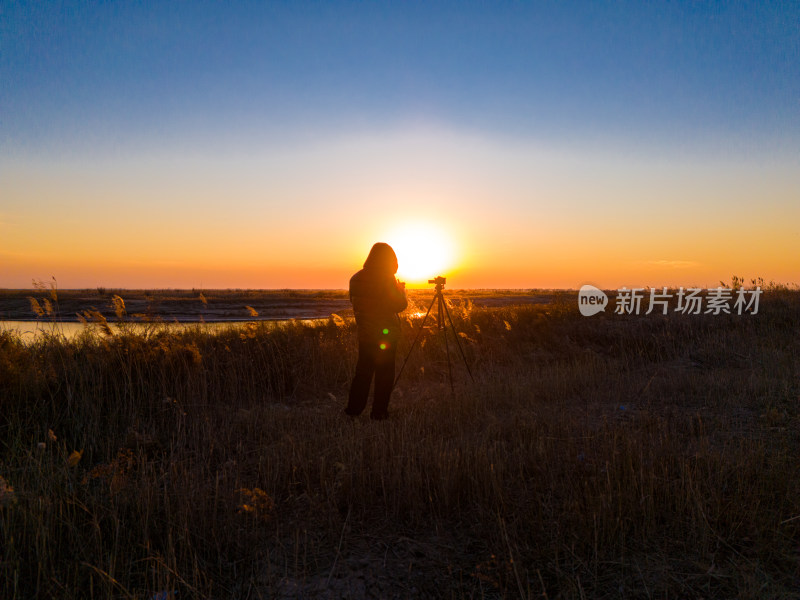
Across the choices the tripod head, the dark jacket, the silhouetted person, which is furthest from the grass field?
the tripod head

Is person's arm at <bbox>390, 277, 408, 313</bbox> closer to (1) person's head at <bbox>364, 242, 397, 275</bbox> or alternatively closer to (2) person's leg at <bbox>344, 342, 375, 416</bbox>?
(1) person's head at <bbox>364, 242, 397, 275</bbox>

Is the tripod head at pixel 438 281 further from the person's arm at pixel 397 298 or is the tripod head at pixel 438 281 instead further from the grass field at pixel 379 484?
the grass field at pixel 379 484

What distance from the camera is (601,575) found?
3234mm

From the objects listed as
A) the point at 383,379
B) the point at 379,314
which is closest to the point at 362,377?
the point at 383,379

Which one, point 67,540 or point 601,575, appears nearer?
point 601,575

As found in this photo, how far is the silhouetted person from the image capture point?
21.9ft

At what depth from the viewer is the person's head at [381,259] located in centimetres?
666

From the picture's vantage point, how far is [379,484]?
14.5 feet

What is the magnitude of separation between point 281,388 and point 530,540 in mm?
6068

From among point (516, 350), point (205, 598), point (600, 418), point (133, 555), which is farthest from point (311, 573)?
point (516, 350)

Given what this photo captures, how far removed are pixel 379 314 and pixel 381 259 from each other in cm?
69

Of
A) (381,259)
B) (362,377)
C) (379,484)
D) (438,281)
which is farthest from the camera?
(438,281)

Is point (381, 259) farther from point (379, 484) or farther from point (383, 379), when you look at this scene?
point (379, 484)

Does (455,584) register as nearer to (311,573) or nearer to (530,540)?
(530,540)
